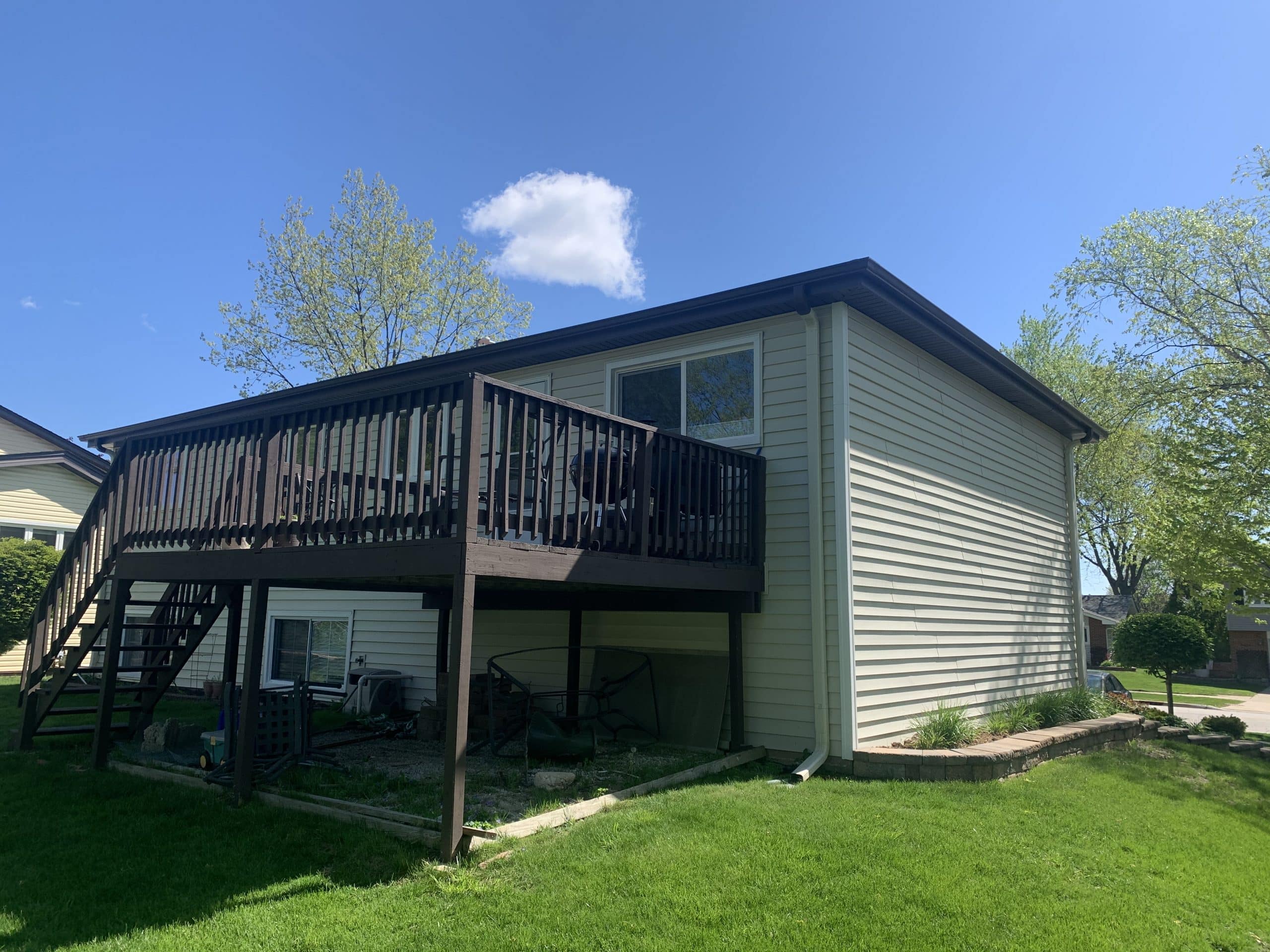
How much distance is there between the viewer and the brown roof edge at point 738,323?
731cm

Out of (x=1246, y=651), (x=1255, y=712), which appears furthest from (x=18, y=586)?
(x=1246, y=651)

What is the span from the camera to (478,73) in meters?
17.8

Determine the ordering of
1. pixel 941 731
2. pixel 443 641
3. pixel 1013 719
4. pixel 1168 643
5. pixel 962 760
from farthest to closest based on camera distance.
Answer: pixel 1168 643 → pixel 443 641 → pixel 1013 719 → pixel 941 731 → pixel 962 760

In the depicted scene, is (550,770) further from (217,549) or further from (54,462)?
(54,462)

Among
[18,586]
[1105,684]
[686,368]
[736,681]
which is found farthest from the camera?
[1105,684]

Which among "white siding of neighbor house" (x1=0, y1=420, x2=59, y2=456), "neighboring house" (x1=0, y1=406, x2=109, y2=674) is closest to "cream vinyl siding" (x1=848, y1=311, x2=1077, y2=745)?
"neighboring house" (x1=0, y1=406, x2=109, y2=674)

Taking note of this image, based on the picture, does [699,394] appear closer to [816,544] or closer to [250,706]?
[816,544]

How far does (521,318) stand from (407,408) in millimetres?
20825

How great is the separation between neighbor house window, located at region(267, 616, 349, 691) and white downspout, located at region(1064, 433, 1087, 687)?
10.8 meters

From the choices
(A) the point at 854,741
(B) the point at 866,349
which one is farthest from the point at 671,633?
(B) the point at 866,349

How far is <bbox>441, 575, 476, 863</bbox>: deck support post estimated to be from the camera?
451cm

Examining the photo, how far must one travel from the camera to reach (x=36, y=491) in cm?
1811

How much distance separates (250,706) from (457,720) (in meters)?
2.13

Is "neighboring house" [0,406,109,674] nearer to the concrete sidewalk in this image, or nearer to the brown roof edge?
the brown roof edge
